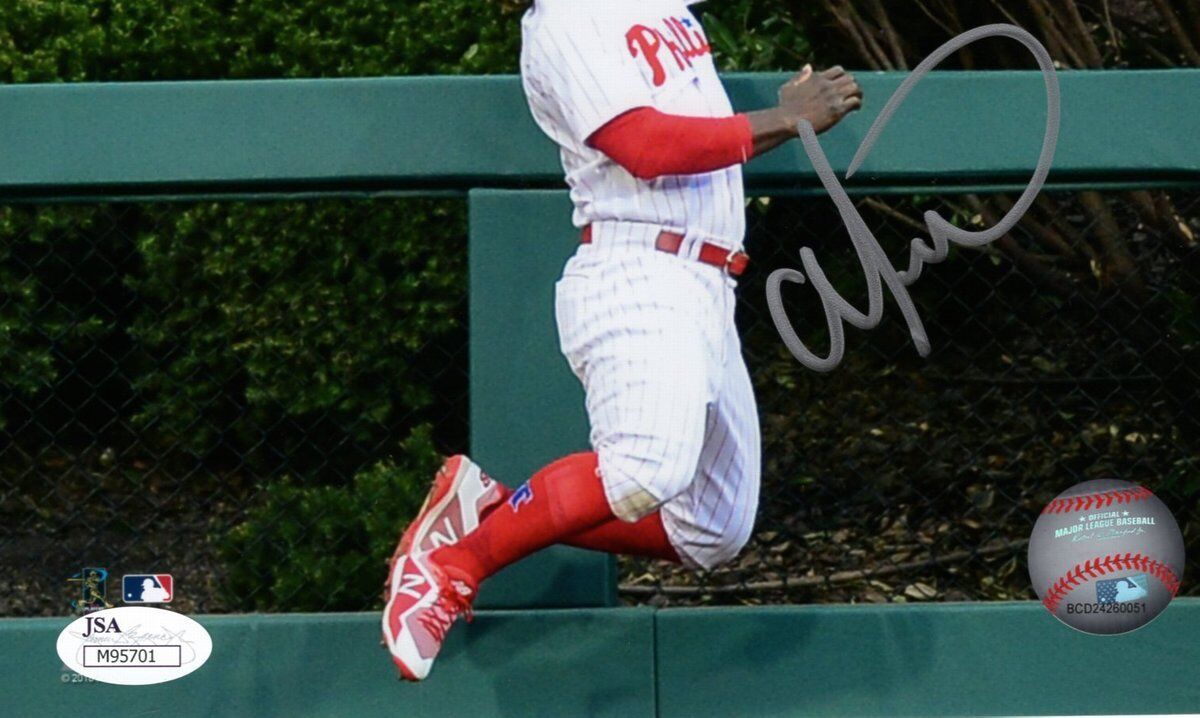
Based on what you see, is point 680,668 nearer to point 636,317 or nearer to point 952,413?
point 636,317

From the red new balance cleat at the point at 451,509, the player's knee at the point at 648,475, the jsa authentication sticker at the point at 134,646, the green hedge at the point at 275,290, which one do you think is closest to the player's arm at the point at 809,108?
the player's knee at the point at 648,475

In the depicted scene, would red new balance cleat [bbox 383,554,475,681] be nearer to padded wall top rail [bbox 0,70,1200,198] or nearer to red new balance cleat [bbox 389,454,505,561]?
red new balance cleat [bbox 389,454,505,561]

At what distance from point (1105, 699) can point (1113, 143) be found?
1120 millimetres

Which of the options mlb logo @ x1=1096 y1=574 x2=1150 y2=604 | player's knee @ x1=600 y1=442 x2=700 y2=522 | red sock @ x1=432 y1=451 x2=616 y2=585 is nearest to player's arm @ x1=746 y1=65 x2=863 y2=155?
player's knee @ x1=600 y1=442 x2=700 y2=522

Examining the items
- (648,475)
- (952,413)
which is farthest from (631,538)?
(952,413)

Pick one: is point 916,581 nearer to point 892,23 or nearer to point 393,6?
point 892,23

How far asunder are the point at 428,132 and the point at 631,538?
2.97 feet

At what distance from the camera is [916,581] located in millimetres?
4707

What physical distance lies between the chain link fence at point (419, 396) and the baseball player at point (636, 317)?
0.93 m

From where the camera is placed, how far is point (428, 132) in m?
3.47

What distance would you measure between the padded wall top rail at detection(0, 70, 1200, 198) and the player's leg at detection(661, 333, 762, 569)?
0.51 meters

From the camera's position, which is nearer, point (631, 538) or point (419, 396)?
point (631, 538)

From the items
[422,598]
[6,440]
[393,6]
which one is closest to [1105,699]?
[422,598]

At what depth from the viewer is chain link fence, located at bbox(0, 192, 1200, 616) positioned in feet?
13.8
